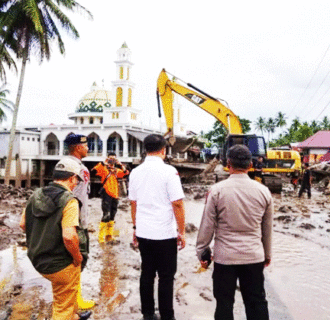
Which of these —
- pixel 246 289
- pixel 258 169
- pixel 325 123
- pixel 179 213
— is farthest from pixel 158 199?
pixel 325 123

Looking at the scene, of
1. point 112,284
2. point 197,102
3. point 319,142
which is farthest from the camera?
point 319,142

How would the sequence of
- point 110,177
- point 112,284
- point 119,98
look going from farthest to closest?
point 119,98, point 110,177, point 112,284

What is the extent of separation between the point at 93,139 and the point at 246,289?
37.2 metres

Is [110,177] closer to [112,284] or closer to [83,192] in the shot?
[112,284]

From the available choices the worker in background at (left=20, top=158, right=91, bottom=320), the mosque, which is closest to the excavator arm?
the worker in background at (left=20, top=158, right=91, bottom=320)

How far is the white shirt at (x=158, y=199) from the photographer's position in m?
2.94

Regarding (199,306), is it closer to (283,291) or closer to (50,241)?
(283,291)

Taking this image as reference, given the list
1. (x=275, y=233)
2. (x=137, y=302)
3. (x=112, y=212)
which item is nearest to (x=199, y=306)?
(x=137, y=302)

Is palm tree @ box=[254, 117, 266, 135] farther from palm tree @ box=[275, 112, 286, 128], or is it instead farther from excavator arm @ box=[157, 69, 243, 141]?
excavator arm @ box=[157, 69, 243, 141]

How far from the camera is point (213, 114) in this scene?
51.7 feet

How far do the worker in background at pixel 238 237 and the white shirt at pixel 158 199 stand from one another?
15.5 inches

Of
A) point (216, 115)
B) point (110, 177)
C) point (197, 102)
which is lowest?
point (110, 177)

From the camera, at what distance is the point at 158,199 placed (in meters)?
2.97

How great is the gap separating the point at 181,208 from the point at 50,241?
1.08 metres
